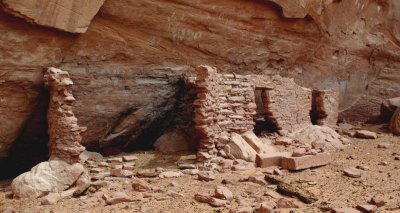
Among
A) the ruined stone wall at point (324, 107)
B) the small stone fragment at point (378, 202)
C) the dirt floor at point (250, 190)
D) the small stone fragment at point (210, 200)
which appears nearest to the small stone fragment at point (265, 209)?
the dirt floor at point (250, 190)

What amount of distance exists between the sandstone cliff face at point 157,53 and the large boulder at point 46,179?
1.64 m

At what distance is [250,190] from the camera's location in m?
5.30

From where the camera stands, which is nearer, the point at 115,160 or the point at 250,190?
the point at 250,190

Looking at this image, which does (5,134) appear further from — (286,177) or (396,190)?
(396,190)

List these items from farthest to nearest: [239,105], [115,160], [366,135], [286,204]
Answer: [366,135]
[239,105]
[115,160]
[286,204]

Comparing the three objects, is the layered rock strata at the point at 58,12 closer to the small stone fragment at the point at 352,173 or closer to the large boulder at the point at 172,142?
the large boulder at the point at 172,142

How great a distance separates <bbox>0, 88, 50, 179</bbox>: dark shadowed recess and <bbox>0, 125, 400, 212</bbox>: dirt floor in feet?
2.14

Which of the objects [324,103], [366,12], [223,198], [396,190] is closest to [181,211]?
[223,198]

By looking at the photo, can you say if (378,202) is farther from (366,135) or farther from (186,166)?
(366,135)

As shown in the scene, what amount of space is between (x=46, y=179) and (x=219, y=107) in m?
3.33

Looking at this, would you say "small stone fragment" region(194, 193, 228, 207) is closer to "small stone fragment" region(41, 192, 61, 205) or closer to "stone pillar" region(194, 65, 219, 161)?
"small stone fragment" region(41, 192, 61, 205)

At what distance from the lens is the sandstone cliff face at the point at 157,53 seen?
22.2 feet

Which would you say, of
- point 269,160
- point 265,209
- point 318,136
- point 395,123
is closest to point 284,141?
point 318,136

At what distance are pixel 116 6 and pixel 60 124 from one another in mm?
2584
